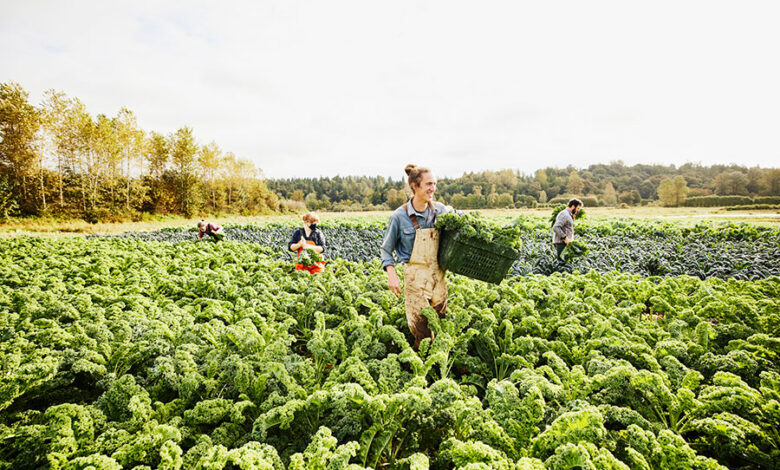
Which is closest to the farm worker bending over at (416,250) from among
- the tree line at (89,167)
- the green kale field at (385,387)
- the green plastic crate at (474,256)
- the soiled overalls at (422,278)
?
the soiled overalls at (422,278)

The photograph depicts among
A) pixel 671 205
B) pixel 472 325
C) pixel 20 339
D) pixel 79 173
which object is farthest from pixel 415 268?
pixel 671 205

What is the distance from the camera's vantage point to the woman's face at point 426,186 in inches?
153

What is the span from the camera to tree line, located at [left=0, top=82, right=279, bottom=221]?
28469 mm

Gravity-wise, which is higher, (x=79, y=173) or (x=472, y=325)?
(x=79, y=173)

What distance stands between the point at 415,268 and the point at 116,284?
648cm

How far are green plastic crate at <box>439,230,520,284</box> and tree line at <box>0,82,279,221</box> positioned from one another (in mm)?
38343

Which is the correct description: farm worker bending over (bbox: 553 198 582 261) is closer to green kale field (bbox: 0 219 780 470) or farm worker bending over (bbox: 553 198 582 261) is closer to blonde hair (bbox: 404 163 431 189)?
green kale field (bbox: 0 219 780 470)

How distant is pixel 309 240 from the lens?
805 cm

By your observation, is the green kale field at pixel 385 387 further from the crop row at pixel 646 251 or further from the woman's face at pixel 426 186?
the crop row at pixel 646 251

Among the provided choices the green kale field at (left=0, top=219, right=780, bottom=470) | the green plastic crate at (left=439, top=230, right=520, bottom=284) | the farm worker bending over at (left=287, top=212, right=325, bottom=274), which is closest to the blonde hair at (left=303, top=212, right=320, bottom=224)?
the farm worker bending over at (left=287, top=212, right=325, bottom=274)

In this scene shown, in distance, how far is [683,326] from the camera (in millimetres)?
4352

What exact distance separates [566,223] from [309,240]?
21.7ft

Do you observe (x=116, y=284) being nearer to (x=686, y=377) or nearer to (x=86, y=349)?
(x=86, y=349)

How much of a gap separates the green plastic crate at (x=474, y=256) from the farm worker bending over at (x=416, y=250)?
0.52 ft
